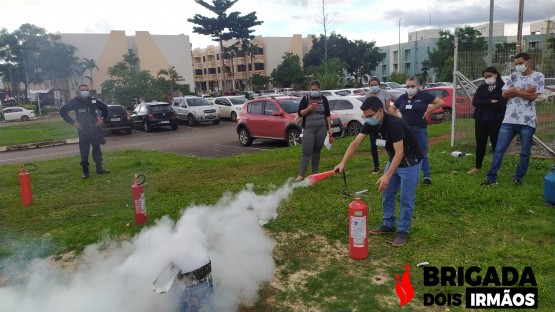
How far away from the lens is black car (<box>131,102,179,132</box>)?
20.9 metres

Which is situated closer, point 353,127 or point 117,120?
point 353,127

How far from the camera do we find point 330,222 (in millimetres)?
5535

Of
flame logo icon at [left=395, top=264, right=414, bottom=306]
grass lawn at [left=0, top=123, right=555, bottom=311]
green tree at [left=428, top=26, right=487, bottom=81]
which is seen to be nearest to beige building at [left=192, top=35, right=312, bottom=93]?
green tree at [left=428, top=26, right=487, bottom=81]

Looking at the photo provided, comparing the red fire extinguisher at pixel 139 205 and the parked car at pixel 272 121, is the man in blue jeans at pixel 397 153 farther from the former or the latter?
the parked car at pixel 272 121

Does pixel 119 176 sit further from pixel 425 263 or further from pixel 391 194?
pixel 425 263

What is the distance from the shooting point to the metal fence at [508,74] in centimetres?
829

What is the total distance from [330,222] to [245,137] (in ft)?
29.3

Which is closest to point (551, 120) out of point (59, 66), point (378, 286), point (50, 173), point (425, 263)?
point (425, 263)

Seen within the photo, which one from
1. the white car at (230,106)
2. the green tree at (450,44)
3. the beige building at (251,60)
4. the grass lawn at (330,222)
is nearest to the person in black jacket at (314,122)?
the grass lawn at (330,222)

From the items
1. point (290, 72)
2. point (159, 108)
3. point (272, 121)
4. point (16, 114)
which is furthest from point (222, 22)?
point (272, 121)

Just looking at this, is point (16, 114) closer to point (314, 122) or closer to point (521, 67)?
point (314, 122)

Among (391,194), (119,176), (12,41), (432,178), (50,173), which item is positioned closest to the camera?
(391,194)

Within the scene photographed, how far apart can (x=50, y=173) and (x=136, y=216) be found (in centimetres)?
579

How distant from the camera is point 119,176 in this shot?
9383mm
